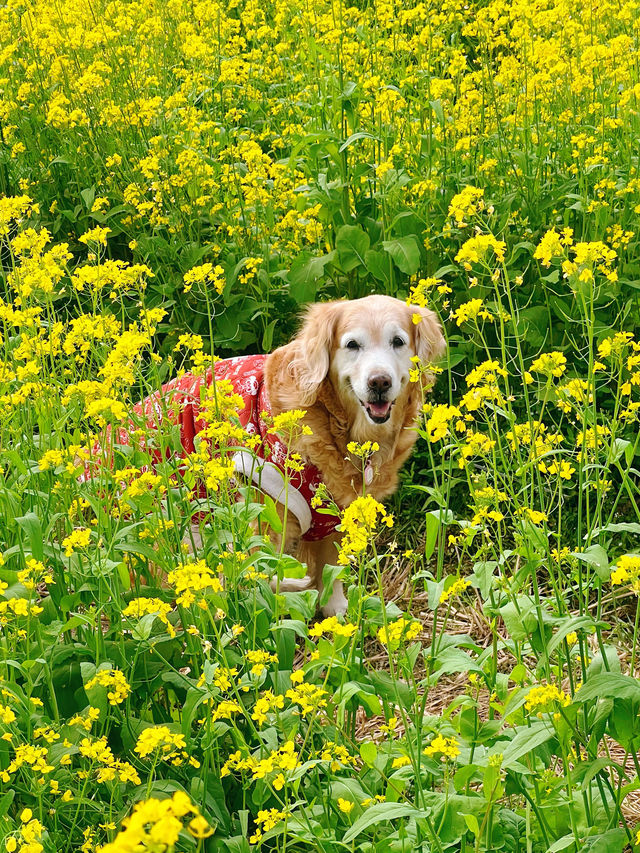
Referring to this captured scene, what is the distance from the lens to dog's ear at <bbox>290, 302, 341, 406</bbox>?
11.9ft

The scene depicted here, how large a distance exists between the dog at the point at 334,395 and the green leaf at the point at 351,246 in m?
0.37

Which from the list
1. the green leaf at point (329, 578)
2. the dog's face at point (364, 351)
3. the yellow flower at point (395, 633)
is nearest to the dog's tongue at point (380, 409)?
the dog's face at point (364, 351)

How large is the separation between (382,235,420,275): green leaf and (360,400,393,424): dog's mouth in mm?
620

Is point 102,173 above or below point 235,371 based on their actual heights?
above

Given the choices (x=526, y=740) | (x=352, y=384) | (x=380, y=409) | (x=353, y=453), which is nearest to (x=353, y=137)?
(x=352, y=384)

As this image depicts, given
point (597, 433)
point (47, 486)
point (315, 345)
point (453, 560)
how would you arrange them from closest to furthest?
1. point (597, 433)
2. point (47, 486)
3. point (315, 345)
4. point (453, 560)

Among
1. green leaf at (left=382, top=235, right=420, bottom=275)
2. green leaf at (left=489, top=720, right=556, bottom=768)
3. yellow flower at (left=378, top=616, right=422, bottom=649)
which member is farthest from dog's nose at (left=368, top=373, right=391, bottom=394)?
green leaf at (left=489, top=720, right=556, bottom=768)

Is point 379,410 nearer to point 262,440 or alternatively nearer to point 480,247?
point 262,440

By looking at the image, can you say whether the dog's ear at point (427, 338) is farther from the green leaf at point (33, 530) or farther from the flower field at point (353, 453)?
the green leaf at point (33, 530)

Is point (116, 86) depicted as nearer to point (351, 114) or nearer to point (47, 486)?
point (351, 114)

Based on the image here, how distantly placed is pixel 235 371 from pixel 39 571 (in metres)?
1.68

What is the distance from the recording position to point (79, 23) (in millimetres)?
5434

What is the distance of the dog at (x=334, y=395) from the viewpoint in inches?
138

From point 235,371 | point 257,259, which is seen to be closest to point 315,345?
point 235,371
